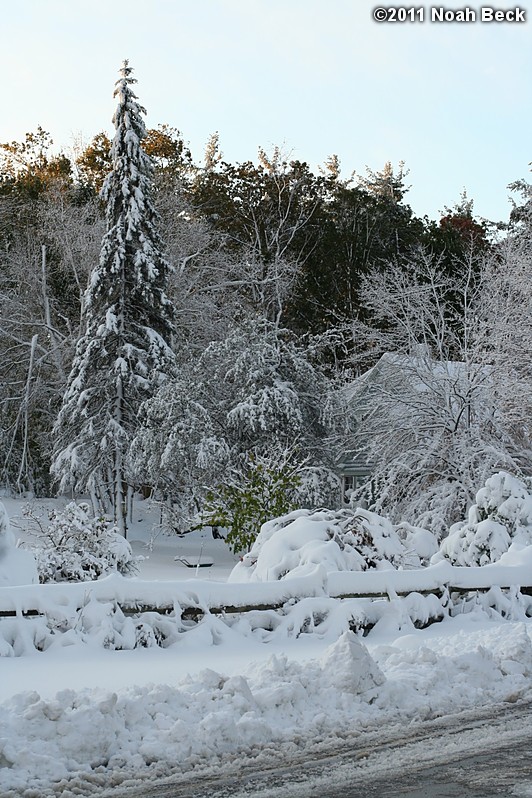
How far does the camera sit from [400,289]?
2538 cm

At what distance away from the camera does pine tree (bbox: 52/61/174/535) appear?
30.5 m

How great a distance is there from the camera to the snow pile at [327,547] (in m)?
12.7

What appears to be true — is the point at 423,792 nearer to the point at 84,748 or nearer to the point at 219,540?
the point at 84,748

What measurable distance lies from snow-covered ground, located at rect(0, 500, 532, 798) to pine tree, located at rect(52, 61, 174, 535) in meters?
20.3

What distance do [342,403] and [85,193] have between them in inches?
746

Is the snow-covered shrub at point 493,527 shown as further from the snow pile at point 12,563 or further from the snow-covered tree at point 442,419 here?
the snow-covered tree at point 442,419

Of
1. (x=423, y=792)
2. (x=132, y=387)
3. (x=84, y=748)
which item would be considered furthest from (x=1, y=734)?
(x=132, y=387)

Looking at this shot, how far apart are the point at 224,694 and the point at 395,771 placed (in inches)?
56.1

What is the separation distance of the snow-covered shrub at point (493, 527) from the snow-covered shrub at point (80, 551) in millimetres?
4889

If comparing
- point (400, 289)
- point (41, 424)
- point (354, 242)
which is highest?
point (354, 242)

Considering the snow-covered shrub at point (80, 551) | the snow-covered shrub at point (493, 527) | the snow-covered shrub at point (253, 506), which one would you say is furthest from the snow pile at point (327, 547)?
the snow-covered shrub at point (253, 506)

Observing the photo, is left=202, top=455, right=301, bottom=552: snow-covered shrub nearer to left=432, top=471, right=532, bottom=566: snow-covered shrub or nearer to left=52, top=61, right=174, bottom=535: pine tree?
left=432, top=471, right=532, bottom=566: snow-covered shrub

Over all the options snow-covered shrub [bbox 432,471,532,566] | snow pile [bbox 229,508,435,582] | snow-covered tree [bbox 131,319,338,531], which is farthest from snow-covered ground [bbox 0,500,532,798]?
snow-covered tree [bbox 131,319,338,531]

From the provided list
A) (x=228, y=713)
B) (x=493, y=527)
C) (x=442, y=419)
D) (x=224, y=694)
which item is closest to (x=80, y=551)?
(x=493, y=527)
